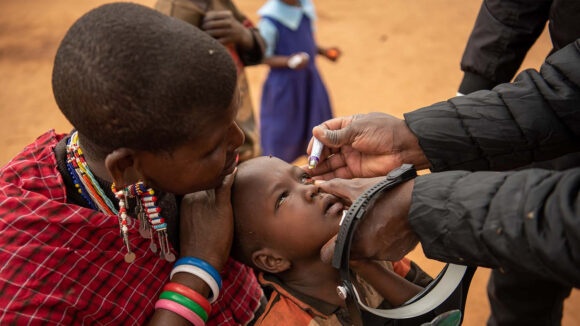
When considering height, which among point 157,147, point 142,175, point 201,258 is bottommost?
point 201,258

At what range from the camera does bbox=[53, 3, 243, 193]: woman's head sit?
3.94 feet

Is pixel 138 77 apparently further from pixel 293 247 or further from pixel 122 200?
pixel 293 247

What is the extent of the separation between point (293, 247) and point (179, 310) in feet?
1.63

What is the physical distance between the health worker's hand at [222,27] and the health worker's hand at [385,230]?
177 centimetres

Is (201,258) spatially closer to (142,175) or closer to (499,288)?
(142,175)

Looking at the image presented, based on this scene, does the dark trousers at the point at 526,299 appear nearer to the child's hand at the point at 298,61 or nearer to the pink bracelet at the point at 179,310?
the pink bracelet at the point at 179,310

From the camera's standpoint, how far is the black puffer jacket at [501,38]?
8.18 ft

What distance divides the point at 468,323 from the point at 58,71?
2.95m

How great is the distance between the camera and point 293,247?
70.7 inches

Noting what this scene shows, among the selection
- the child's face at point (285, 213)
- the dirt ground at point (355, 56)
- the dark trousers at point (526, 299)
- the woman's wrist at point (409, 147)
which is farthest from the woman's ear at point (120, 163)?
the dirt ground at point (355, 56)

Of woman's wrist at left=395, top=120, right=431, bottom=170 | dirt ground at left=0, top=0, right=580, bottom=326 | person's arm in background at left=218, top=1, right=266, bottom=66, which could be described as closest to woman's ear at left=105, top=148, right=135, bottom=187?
woman's wrist at left=395, top=120, right=431, bottom=170

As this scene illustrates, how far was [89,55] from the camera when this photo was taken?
3.97 ft

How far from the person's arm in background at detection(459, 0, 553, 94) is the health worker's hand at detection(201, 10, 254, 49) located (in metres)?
1.41

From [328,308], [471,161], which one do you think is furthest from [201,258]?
[471,161]
